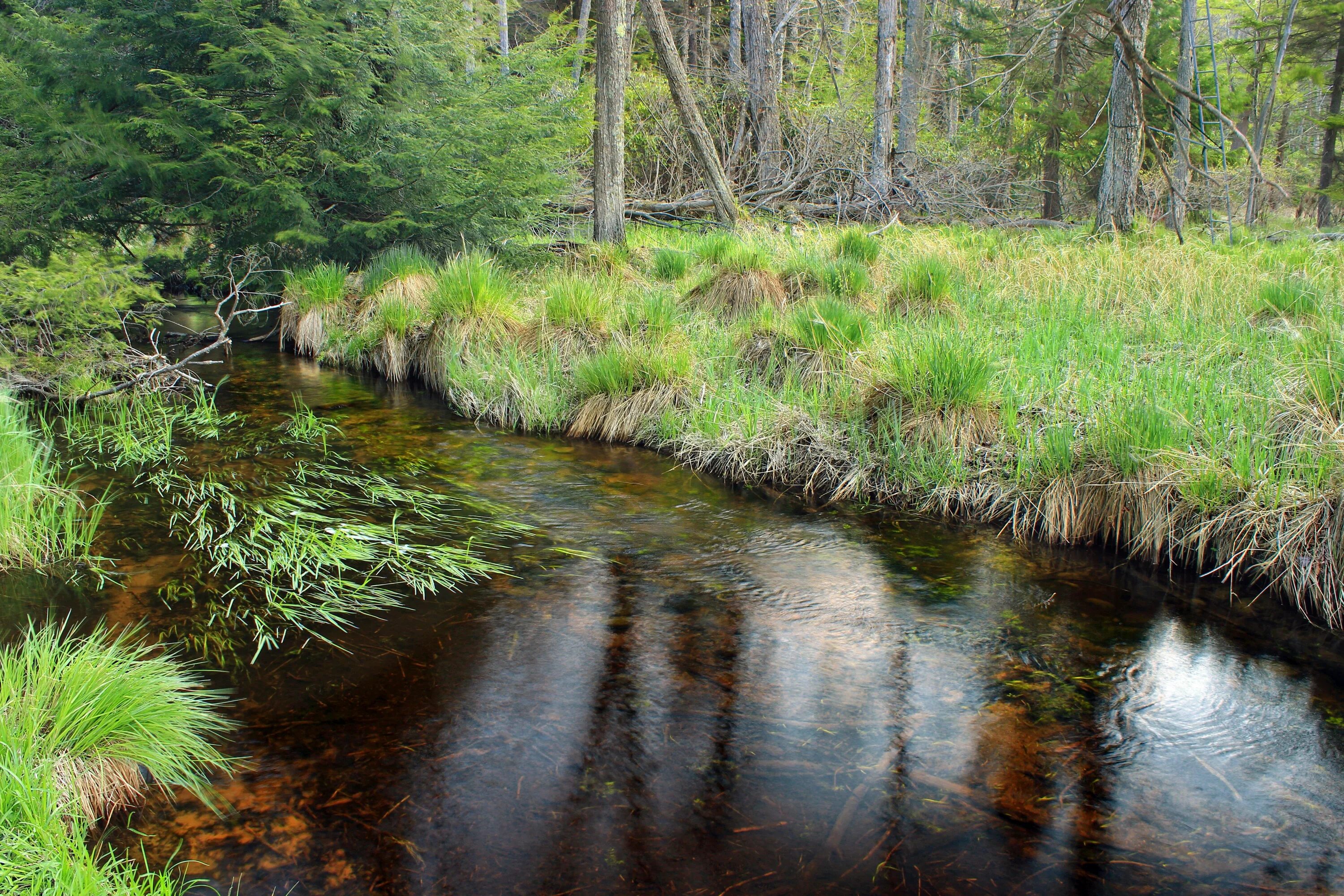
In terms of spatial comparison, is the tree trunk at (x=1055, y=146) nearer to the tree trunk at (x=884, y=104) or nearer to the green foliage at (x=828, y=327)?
the tree trunk at (x=884, y=104)

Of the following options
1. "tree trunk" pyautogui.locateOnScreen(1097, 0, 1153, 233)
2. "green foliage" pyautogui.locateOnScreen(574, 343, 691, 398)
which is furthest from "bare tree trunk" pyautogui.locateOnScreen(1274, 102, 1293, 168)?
"green foliage" pyautogui.locateOnScreen(574, 343, 691, 398)

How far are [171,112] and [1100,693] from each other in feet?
34.8

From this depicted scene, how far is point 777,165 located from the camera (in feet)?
57.6

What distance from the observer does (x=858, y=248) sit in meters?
9.98

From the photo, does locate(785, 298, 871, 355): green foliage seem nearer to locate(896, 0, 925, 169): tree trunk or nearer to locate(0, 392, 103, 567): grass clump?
locate(0, 392, 103, 567): grass clump

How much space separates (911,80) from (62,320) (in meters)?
17.7

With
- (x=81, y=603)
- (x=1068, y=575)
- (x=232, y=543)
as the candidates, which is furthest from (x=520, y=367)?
(x=1068, y=575)

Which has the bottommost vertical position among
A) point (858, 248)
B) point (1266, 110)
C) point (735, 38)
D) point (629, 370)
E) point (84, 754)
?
point (84, 754)

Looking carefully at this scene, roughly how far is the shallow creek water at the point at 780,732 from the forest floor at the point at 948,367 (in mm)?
454

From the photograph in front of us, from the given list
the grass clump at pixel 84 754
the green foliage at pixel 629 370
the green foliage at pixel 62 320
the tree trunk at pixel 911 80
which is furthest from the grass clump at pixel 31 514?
the tree trunk at pixel 911 80

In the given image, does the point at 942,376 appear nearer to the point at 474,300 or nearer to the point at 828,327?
the point at 828,327

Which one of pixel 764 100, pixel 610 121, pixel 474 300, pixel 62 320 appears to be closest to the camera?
pixel 62 320

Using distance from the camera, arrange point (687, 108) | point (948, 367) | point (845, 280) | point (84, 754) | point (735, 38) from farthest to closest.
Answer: point (735, 38) < point (687, 108) < point (845, 280) < point (948, 367) < point (84, 754)

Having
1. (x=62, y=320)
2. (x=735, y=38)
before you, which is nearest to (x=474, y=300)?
(x=62, y=320)
